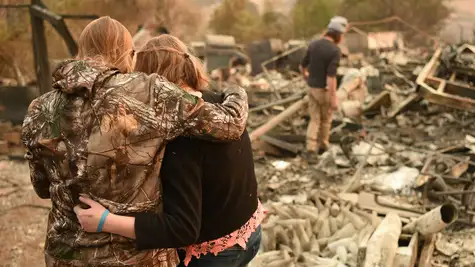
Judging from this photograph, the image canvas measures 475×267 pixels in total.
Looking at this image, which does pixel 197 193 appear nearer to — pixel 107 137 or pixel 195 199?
pixel 195 199

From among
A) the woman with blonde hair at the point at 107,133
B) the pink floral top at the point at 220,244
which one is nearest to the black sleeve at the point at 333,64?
the pink floral top at the point at 220,244

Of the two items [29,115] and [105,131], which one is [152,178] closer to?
[105,131]

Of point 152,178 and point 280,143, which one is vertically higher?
point 152,178

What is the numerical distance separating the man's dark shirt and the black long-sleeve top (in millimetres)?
5017

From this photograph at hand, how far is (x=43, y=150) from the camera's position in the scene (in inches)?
67.3

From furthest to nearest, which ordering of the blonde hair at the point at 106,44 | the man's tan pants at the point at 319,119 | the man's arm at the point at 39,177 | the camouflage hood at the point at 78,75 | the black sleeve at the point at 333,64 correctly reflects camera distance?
the man's tan pants at the point at 319,119, the black sleeve at the point at 333,64, the man's arm at the point at 39,177, the blonde hair at the point at 106,44, the camouflage hood at the point at 78,75

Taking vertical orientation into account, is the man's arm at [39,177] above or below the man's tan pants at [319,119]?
above

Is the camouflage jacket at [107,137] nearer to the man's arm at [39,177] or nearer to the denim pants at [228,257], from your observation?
the man's arm at [39,177]

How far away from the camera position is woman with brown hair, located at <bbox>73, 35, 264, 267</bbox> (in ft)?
5.50

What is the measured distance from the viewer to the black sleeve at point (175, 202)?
1676mm

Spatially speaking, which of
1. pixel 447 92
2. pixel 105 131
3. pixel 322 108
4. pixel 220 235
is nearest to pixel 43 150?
pixel 105 131

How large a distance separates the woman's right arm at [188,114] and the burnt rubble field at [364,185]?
2283 mm

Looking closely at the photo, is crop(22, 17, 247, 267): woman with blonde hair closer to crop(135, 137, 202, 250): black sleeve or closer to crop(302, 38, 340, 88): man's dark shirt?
crop(135, 137, 202, 250): black sleeve

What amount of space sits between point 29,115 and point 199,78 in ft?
2.12
